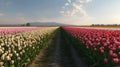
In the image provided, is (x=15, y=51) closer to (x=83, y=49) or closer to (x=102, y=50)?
(x=102, y=50)

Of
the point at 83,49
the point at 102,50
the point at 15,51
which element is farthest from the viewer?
the point at 83,49

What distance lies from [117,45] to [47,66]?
5.09 meters

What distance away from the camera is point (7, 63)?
312 inches

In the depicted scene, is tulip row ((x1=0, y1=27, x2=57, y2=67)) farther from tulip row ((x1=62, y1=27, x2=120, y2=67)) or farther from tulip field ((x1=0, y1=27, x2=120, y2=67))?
tulip row ((x1=62, y1=27, x2=120, y2=67))

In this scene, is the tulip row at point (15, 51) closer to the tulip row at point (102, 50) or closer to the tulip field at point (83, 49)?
the tulip field at point (83, 49)

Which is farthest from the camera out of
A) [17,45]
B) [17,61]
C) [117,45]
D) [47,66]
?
[47,66]

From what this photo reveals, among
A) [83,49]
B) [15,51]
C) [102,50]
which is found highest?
[102,50]

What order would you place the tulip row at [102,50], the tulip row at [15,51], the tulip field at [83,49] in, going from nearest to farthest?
the tulip row at [102,50] < the tulip field at [83,49] < the tulip row at [15,51]

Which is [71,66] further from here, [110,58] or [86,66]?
[110,58]

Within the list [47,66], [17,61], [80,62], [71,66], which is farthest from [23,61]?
[80,62]

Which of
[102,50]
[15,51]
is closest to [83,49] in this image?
[102,50]

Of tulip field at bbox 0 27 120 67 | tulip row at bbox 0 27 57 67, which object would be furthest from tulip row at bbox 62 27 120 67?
tulip row at bbox 0 27 57 67

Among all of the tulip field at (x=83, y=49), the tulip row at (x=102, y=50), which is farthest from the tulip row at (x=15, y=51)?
the tulip row at (x=102, y=50)

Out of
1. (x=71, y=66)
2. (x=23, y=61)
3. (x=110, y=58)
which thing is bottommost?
(x=71, y=66)
